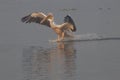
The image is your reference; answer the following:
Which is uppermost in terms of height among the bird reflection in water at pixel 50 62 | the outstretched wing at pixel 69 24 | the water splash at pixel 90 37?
the outstretched wing at pixel 69 24

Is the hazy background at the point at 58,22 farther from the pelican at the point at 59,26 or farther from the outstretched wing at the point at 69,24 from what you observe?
the outstretched wing at the point at 69,24

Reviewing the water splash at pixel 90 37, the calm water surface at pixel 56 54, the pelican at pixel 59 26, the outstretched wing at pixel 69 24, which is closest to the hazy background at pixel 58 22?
the calm water surface at pixel 56 54

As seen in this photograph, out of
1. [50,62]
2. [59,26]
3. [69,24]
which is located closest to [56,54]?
[50,62]

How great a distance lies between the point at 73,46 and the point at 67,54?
273cm

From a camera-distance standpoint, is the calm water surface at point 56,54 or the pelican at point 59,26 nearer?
the calm water surface at point 56,54

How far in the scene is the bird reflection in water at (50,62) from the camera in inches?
1083

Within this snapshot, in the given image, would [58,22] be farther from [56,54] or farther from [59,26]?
[56,54]

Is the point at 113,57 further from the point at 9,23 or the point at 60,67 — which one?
the point at 9,23

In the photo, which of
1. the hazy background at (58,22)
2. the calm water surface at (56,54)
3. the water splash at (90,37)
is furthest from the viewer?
the hazy background at (58,22)

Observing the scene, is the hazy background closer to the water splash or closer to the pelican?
the pelican

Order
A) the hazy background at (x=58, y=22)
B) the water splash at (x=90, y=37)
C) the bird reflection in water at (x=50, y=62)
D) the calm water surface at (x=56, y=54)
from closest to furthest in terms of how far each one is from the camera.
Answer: the bird reflection in water at (x=50, y=62)
the calm water surface at (x=56, y=54)
the water splash at (x=90, y=37)
the hazy background at (x=58, y=22)

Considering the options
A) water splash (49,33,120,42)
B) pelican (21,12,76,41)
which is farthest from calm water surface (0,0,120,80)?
water splash (49,33,120,42)

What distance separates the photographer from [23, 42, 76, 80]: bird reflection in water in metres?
27.5

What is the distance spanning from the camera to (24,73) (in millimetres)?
28406
